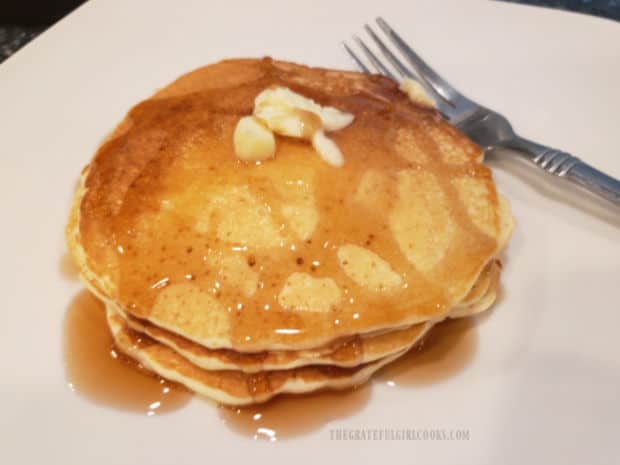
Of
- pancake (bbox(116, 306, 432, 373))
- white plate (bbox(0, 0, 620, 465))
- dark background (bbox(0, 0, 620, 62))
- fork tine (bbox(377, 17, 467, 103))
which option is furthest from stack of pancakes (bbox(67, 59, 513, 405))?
dark background (bbox(0, 0, 620, 62))

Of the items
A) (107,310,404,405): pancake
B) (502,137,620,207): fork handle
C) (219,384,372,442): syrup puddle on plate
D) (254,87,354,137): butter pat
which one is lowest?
(219,384,372,442): syrup puddle on plate

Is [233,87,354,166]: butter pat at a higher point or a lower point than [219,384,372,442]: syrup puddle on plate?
higher

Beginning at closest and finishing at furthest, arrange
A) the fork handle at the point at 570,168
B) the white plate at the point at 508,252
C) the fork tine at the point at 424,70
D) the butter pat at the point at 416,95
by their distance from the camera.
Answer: the white plate at the point at 508,252
the fork handle at the point at 570,168
the butter pat at the point at 416,95
the fork tine at the point at 424,70

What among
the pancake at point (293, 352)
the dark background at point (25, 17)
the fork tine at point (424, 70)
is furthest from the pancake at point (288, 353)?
the dark background at point (25, 17)

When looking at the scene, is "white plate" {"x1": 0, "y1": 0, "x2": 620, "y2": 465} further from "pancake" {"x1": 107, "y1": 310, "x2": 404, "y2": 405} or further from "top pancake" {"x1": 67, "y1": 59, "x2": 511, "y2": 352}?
"top pancake" {"x1": 67, "y1": 59, "x2": 511, "y2": 352}

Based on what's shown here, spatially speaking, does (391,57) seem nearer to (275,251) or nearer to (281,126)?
(281,126)

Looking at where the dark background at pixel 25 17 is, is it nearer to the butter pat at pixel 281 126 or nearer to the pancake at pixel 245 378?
the butter pat at pixel 281 126
